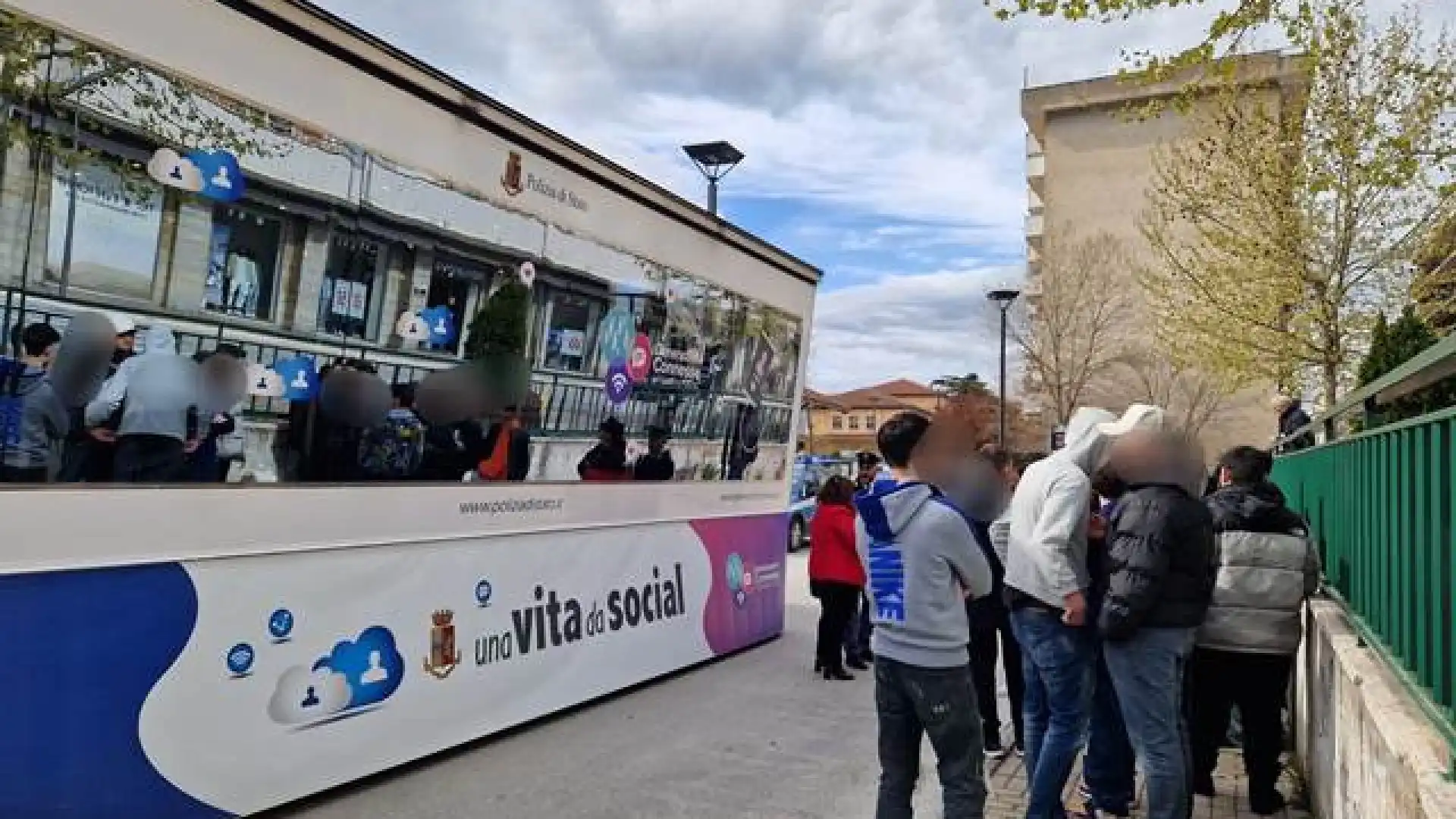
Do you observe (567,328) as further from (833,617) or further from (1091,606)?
(1091,606)

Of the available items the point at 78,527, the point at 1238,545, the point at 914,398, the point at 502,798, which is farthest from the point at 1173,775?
the point at 914,398

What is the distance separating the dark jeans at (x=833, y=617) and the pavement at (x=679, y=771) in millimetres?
620

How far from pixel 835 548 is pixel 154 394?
17.1ft

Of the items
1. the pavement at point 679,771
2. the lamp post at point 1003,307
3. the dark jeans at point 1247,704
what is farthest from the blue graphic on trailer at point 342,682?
the lamp post at point 1003,307

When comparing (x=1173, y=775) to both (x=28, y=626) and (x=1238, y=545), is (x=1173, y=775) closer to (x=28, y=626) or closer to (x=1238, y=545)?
(x=1238, y=545)

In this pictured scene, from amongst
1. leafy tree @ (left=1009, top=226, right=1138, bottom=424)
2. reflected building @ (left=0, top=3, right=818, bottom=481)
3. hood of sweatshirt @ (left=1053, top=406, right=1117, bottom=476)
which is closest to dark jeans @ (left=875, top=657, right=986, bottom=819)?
hood of sweatshirt @ (left=1053, top=406, right=1117, bottom=476)

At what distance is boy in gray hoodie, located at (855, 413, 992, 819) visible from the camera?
12.5 ft

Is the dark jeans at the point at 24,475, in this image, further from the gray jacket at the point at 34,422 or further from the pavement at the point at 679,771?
the pavement at the point at 679,771

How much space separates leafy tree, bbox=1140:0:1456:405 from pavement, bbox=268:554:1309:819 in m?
9.38

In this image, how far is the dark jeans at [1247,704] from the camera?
5.11 meters

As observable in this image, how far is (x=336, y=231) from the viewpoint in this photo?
16.5 feet

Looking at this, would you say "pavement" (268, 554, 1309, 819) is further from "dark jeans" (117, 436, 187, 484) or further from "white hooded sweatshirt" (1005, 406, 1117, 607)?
"dark jeans" (117, 436, 187, 484)

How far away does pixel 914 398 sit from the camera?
3425 inches

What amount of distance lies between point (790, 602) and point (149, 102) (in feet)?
31.4
